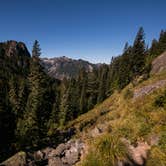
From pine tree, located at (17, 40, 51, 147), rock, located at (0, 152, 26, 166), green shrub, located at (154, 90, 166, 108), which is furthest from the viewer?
pine tree, located at (17, 40, 51, 147)

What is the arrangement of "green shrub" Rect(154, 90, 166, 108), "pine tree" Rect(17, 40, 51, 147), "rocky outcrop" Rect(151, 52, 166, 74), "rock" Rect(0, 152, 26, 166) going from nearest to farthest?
"green shrub" Rect(154, 90, 166, 108)
"rock" Rect(0, 152, 26, 166)
"pine tree" Rect(17, 40, 51, 147)
"rocky outcrop" Rect(151, 52, 166, 74)

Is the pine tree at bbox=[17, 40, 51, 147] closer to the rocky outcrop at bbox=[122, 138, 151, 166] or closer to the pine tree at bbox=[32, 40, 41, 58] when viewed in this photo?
the pine tree at bbox=[32, 40, 41, 58]

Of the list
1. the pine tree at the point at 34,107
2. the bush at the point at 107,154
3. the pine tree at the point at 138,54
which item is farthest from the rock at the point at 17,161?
the pine tree at the point at 138,54

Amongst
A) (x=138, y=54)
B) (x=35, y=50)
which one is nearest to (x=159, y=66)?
(x=138, y=54)

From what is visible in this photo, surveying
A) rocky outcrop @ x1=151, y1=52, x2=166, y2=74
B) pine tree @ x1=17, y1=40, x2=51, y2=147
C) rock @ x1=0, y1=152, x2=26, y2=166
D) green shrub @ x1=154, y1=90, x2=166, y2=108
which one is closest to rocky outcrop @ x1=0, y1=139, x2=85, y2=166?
rock @ x1=0, y1=152, x2=26, y2=166

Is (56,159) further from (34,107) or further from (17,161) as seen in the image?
(34,107)

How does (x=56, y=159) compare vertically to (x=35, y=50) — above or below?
below

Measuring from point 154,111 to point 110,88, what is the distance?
53318 millimetres

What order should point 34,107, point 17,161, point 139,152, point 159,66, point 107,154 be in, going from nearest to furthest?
point 107,154
point 139,152
point 17,161
point 34,107
point 159,66

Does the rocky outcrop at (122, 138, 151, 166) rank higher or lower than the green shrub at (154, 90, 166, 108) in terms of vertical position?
lower

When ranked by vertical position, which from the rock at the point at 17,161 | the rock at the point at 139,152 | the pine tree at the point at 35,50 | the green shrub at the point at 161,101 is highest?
the pine tree at the point at 35,50

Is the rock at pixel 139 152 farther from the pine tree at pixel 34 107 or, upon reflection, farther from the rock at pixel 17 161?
the pine tree at pixel 34 107

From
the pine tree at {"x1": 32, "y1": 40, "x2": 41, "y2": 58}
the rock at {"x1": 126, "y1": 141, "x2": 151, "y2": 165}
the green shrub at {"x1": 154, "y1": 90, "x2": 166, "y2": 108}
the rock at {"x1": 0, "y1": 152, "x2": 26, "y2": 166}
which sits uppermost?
the pine tree at {"x1": 32, "y1": 40, "x2": 41, "y2": 58}

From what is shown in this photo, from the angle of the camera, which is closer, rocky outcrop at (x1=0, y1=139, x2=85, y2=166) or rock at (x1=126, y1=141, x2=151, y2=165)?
rock at (x1=126, y1=141, x2=151, y2=165)
